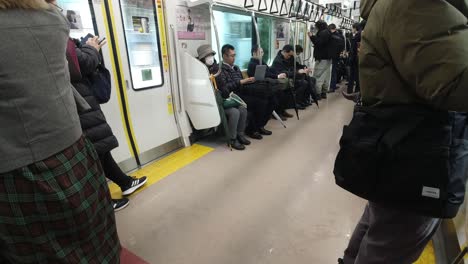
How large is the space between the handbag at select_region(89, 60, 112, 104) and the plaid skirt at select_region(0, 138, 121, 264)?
739 millimetres

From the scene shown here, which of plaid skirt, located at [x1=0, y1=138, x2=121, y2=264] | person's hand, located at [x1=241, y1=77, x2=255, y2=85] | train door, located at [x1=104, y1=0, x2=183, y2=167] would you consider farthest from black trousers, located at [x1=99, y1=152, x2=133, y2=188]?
A: person's hand, located at [x1=241, y1=77, x2=255, y2=85]

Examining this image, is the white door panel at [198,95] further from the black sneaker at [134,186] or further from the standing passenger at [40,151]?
the standing passenger at [40,151]

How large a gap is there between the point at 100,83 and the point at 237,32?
11.8ft

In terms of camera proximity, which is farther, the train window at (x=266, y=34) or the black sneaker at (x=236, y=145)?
the train window at (x=266, y=34)

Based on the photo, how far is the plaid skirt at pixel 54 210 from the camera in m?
0.91

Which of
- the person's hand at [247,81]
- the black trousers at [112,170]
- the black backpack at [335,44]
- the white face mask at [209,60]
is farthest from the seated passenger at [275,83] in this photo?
the black trousers at [112,170]

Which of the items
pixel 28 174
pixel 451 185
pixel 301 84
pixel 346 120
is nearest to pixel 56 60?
pixel 28 174

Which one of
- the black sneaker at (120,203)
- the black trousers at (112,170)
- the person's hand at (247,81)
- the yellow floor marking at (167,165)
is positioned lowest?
the yellow floor marking at (167,165)

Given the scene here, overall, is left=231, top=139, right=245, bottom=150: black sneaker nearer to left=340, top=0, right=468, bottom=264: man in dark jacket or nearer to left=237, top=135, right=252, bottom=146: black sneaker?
left=237, top=135, right=252, bottom=146: black sneaker

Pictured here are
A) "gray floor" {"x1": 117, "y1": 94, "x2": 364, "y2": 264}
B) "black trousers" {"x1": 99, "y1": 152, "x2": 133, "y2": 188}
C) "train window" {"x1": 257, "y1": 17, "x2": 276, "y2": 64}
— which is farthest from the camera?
"train window" {"x1": 257, "y1": 17, "x2": 276, "y2": 64}

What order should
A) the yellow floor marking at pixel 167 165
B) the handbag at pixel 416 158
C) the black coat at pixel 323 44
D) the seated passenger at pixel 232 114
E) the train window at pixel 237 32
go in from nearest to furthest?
the handbag at pixel 416 158 → the yellow floor marking at pixel 167 165 → the seated passenger at pixel 232 114 → the train window at pixel 237 32 → the black coat at pixel 323 44

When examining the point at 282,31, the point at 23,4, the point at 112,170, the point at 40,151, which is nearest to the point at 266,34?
the point at 282,31

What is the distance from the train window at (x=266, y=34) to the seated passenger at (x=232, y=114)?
2496 mm

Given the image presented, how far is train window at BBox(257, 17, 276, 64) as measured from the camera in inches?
210
